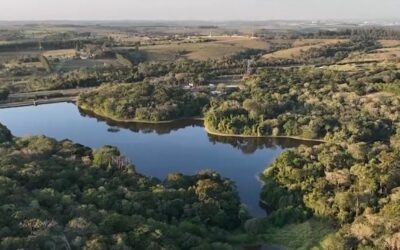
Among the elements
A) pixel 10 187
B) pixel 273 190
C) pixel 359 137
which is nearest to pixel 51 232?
pixel 10 187

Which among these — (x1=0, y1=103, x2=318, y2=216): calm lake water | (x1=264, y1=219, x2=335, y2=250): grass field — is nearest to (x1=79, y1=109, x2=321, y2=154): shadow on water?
(x1=0, y1=103, x2=318, y2=216): calm lake water

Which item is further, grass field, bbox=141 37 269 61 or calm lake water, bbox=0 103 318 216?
grass field, bbox=141 37 269 61

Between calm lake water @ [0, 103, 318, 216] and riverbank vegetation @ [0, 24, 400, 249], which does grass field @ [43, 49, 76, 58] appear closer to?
riverbank vegetation @ [0, 24, 400, 249]

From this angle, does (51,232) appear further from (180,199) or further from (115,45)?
(115,45)

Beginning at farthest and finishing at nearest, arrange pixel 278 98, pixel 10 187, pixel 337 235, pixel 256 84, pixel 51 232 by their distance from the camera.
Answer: pixel 256 84 → pixel 278 98 → pixel 10 187 → pixel 337 235 → pixel 51 232

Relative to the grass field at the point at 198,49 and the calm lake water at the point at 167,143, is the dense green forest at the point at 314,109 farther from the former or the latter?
the grass field at the point at 198,49

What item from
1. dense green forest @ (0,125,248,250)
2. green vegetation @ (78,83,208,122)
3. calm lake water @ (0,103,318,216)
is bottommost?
calm lake water @ (0,103,318,216)

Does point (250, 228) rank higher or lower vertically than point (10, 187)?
lower

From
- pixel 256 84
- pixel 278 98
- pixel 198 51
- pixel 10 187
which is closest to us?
pixel 10 187
